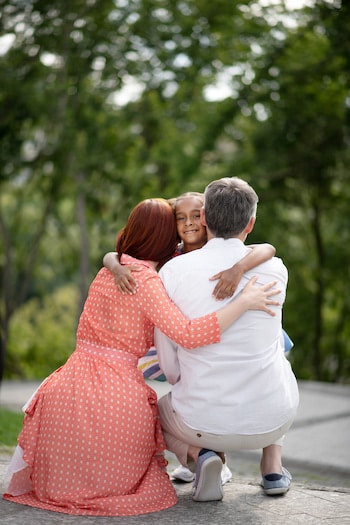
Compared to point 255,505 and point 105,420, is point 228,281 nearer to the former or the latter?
point 105,420

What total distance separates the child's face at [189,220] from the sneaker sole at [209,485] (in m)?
1.10

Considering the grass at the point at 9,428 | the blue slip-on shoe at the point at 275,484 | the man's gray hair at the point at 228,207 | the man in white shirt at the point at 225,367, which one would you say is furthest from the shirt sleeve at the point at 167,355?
the grass at the point at 9,428

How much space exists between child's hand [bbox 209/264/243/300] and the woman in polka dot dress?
0.19 feet

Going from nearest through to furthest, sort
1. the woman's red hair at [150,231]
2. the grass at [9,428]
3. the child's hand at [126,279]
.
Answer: the child's hand at [126,279] < the woman's red hair at [150,231] < the grass at [9,428]

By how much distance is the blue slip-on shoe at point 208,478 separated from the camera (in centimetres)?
315

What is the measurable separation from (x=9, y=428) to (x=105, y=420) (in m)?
2.40

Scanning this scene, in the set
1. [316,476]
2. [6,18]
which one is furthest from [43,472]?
[6,18]

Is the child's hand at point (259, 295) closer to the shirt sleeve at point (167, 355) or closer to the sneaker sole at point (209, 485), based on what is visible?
the shirt sleeve at point (167, 355)

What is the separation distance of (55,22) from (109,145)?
6.86ft

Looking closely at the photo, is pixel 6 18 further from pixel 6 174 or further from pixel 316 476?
pixel 316 476

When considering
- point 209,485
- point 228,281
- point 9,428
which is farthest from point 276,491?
point 9,428

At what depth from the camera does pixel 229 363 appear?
3.13m

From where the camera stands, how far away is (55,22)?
939cm

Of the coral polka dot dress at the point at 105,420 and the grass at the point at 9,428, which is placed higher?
the coral polka dot dress at the point at 105,420
